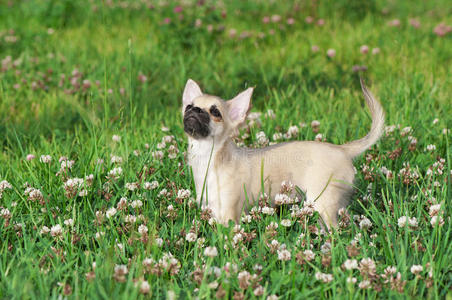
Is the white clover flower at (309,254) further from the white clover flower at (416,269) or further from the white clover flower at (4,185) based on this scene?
the white clover flower at (4,185)

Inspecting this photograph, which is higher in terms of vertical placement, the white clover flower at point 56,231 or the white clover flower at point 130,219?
the white clover flower at point 130,219

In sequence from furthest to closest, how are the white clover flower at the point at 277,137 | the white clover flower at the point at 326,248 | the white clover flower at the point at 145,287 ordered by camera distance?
the white clover flower at the point at 277,137 < the white clover flower at the point at 326,248 < the white clover flower at the point at 145,287

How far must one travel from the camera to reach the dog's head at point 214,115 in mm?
4195

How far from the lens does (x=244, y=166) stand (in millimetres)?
4387

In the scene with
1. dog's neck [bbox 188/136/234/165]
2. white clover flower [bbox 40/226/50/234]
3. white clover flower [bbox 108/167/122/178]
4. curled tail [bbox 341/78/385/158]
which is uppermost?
curled tail [bbox 341/78/385/158]

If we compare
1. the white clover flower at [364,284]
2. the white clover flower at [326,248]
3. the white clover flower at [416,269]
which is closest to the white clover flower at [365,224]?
the white clover flower at [326,248]

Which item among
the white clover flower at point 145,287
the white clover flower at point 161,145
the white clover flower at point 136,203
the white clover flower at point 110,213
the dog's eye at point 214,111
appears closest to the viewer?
the white clover flower at point 145,287

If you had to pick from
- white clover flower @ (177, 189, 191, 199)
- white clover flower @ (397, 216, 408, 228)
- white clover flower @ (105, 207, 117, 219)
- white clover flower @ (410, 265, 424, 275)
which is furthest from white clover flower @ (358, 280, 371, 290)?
white clover flower @ (105, 207, 117, 219)

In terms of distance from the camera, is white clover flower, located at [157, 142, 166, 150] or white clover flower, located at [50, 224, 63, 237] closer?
white clover flower, located at [50, 224, 63, 237]

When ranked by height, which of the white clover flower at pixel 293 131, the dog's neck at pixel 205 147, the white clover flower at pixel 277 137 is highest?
the dog's neck at pixel 205 147

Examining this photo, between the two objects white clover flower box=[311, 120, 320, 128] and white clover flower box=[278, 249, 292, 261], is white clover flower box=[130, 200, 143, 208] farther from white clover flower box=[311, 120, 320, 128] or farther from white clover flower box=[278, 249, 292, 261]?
white clover flower box=[311, 120, 320, 128]

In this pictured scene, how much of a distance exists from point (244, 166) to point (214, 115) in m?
0.48

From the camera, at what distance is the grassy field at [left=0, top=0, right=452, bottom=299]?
134 inches

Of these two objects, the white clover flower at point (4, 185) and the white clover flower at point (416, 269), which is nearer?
the white clover flower at point (416, 269)
